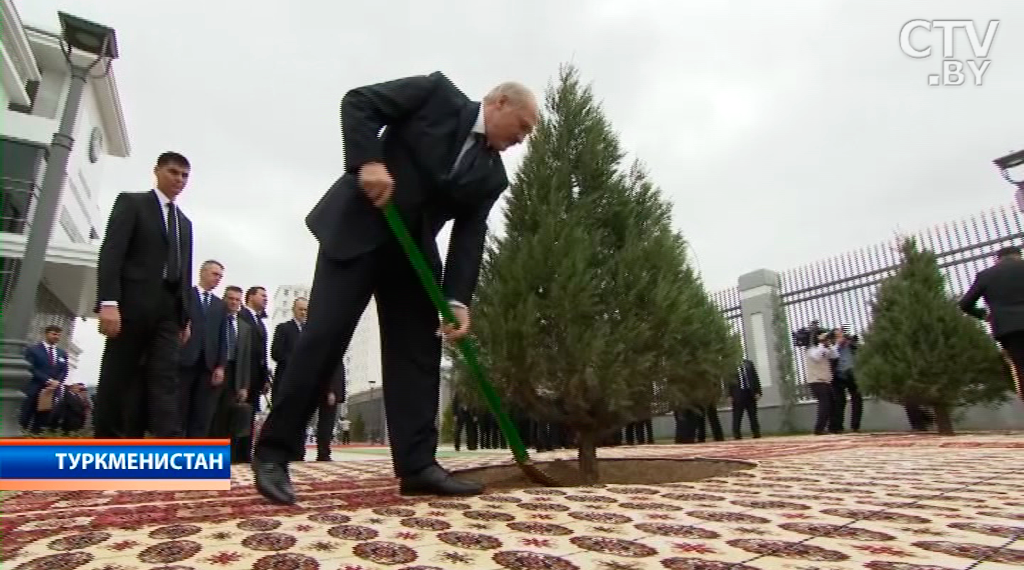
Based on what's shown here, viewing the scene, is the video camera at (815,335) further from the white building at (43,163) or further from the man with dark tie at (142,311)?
the white building at (43,163)

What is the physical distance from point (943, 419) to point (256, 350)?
920cm

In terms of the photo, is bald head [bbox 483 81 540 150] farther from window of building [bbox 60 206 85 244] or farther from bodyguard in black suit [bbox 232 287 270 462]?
window of building [bbox 60 206 85 244]

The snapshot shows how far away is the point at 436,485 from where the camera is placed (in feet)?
7.79

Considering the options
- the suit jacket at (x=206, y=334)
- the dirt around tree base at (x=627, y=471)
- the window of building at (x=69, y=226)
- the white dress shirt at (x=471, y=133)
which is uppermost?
the window of building at (x=69, y=226)

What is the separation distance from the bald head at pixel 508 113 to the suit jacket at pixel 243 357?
172 inches

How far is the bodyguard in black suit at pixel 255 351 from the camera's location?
6113 mm

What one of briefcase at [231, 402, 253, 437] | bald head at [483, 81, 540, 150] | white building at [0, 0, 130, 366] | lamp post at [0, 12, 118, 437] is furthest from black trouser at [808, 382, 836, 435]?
white building at [0, 0, 130, 366]

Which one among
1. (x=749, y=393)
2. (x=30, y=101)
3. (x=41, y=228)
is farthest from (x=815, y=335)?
(x=30, y=101)

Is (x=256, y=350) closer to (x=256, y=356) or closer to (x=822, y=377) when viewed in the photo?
(x=256, y=356)

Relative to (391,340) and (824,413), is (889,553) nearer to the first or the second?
(391,340)

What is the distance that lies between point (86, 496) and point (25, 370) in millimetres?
3639

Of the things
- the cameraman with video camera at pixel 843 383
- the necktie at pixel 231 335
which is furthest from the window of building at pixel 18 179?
the cameraman with video camera at pixel 843 383

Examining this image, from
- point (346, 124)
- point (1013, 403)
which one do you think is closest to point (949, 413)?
point (1013, 403)

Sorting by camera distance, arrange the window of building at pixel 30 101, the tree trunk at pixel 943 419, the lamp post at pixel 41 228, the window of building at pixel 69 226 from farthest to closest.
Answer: the window of building at pixel 69 226
the window of building at pixel 30 101
the tree trunk at pixel 943 419
the lamp post at pixel 41 228
